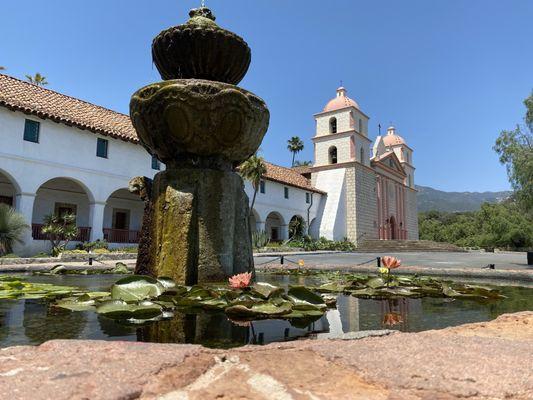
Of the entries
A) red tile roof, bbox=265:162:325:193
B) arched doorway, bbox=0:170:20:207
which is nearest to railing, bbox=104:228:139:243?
arched doorway, bbox=0:170:20:207

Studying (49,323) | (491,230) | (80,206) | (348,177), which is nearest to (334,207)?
(348,177)

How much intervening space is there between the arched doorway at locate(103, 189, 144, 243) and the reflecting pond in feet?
58.3

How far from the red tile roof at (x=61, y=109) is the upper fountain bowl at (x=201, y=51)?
13.1 metres

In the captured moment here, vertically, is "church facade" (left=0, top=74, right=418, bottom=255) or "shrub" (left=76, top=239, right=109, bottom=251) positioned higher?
"church facade" (left=0, top=74, right=418, bottom=255)

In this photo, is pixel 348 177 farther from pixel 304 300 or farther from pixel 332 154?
pixel 304 300

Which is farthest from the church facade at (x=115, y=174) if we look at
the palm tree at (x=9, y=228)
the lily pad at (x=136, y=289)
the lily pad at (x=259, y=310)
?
the lily pad at (x=259, y=310)

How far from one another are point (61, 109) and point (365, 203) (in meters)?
25.5

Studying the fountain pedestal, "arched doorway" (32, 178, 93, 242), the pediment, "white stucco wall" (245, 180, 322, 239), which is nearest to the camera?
the fountain pedestal

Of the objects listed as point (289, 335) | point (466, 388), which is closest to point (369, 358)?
point (466, 388)

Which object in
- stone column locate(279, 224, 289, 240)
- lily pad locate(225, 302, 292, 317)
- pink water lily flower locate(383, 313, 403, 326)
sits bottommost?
pink water lily flower locate(383, 313, 403, 326)

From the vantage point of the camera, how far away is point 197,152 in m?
4.15

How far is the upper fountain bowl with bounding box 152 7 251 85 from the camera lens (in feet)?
13.9

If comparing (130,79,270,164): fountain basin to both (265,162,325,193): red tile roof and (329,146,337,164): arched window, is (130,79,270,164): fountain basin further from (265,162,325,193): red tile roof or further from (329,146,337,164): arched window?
(329,146,337,164): arched window

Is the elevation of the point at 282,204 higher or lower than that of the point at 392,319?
higher
